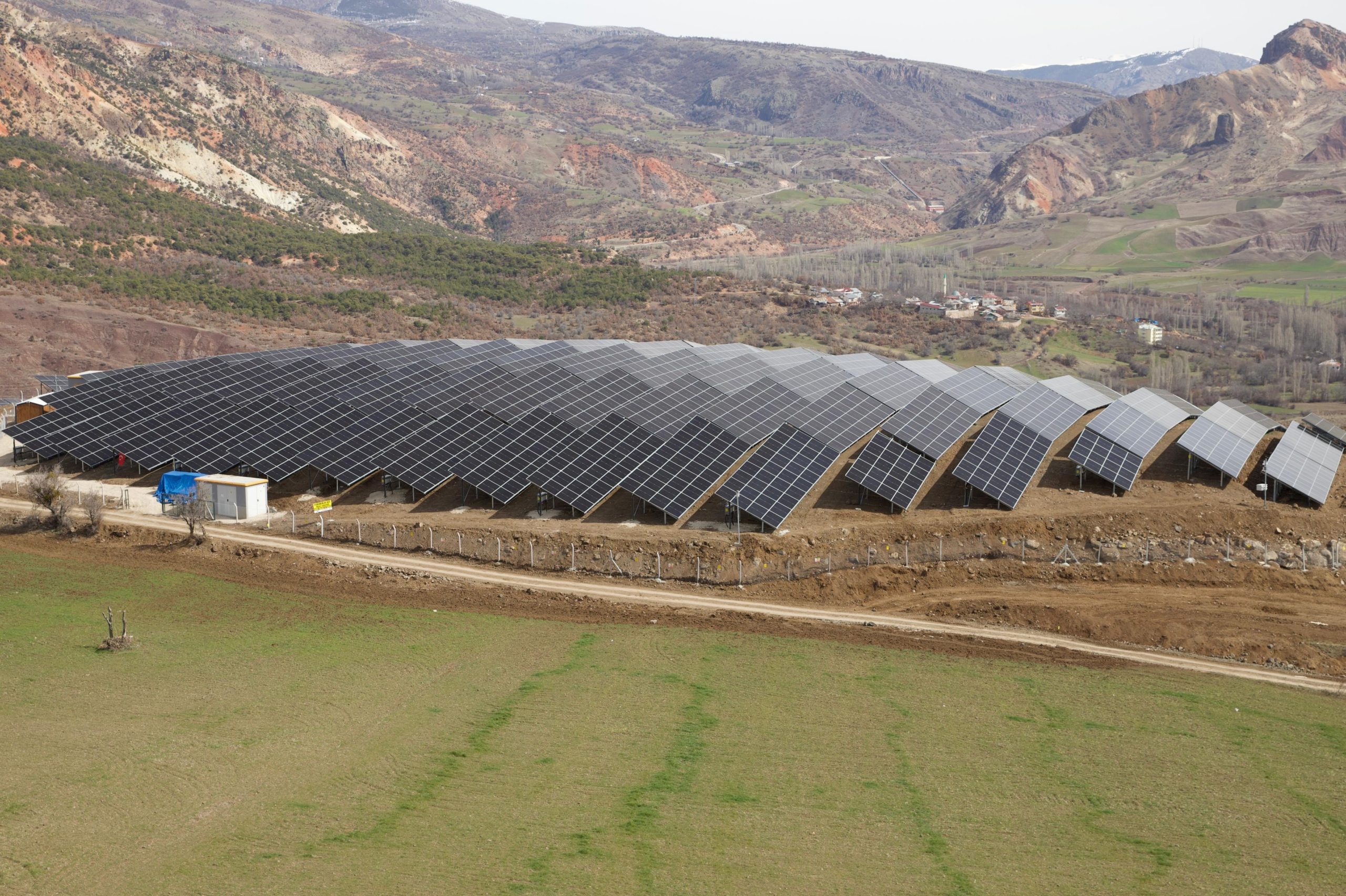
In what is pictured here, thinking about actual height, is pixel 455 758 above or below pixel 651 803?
above

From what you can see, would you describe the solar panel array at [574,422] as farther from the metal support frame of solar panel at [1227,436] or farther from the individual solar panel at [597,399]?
the metal support frame of solar panel at [1227,436]

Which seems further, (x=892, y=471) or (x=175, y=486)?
(x=175, y=486)

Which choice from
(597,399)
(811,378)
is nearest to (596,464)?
(597,399)

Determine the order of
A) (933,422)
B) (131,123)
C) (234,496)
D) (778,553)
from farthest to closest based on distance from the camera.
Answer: (131,123) → (933,422) → (234,496) → (778,553)

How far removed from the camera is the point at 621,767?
27.1m

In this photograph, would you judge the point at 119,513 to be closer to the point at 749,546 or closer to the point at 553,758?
the point at 749,546

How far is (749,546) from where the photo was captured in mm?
48469

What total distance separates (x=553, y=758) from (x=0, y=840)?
12.5 metres

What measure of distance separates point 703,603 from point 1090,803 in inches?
803

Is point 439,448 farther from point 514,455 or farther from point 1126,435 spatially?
point 1126,435

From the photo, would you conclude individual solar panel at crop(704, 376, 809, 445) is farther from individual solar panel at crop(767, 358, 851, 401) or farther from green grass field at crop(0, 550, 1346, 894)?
green grass field at crop(0, 550, 1346, 894)

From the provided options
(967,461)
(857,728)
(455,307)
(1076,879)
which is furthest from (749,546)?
(455,307)

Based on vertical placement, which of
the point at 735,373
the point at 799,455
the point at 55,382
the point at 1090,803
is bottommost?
the point at 1090,803

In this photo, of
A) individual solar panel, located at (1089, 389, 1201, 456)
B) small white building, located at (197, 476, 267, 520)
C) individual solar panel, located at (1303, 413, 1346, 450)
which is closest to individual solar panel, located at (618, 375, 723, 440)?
small white building, located at (197, 476, 267, 520)
